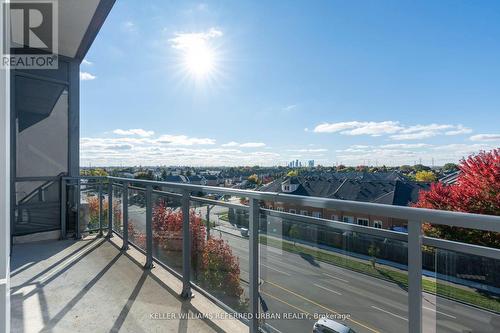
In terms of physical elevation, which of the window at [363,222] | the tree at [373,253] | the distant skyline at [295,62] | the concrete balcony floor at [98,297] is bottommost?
the concrete balcony floor at [98,297]

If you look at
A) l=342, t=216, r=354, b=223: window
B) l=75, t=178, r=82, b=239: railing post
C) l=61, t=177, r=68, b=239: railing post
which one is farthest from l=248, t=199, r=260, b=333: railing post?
l=61, t=177, r=68, b=239: railing post

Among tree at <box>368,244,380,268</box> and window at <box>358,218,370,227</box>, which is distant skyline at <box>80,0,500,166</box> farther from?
tree at <box>368,244,380,268</box>

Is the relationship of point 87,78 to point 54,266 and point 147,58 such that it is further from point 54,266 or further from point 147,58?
point 54,266

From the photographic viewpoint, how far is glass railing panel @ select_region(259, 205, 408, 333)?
1.31 metres

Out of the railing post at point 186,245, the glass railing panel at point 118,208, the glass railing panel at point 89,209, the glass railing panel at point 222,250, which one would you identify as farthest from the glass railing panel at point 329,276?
the glass railing panel at point 89,209

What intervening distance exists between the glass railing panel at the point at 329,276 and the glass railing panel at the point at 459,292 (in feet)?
0.30

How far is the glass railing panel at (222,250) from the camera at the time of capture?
88.0 inches

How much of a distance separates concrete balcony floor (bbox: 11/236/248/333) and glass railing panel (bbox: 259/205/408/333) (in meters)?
0.61

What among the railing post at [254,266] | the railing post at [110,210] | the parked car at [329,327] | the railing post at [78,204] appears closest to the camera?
the parked car at [329,327]

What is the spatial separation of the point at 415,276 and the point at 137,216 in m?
3.62

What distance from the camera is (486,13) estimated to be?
966cm

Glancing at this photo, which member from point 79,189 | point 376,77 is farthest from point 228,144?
point 79,189

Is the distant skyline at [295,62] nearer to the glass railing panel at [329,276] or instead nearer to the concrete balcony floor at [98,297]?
the concrete balcony floor at [98,297]

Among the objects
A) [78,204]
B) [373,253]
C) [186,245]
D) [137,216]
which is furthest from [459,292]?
[78,204]
